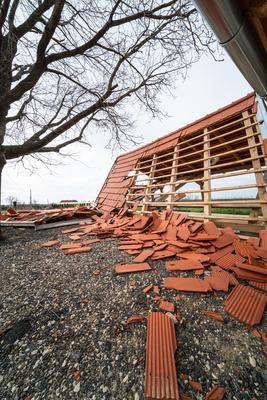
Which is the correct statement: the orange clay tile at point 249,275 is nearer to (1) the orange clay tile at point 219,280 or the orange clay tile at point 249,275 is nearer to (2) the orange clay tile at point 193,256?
(1) the orange clay tile at point 219,280

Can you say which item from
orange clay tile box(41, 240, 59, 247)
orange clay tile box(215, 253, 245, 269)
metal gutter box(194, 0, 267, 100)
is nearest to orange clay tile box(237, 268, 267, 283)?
orange clay tile box(215, 253, 245, 269)

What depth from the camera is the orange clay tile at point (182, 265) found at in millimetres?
2459

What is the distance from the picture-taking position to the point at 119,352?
1.40m

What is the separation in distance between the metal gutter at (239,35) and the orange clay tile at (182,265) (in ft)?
7.42

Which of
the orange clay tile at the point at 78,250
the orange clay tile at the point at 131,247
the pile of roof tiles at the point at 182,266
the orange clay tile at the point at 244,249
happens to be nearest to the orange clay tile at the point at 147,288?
the pile of roof tiles at the point at 182,266

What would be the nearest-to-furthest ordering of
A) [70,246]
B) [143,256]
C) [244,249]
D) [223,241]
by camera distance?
1. [244,249]
2. [143,256]
3. [223,241]
4. [70,246]

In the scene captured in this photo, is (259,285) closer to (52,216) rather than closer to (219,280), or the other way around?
(219,280)

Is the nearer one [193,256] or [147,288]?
[147,288]

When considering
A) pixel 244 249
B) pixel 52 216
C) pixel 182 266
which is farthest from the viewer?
pixel 52 216

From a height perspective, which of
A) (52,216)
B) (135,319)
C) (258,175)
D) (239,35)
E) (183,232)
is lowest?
(135,319)

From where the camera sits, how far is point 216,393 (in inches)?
43.7

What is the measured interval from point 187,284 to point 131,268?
2.62ft

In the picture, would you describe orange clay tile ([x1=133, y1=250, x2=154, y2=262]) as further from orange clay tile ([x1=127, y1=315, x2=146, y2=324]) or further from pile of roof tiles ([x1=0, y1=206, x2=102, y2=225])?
pile of roof tiles ([x1=0, y1=206, x2=102, y2=225])

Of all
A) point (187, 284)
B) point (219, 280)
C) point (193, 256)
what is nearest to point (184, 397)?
point (187, 284)
